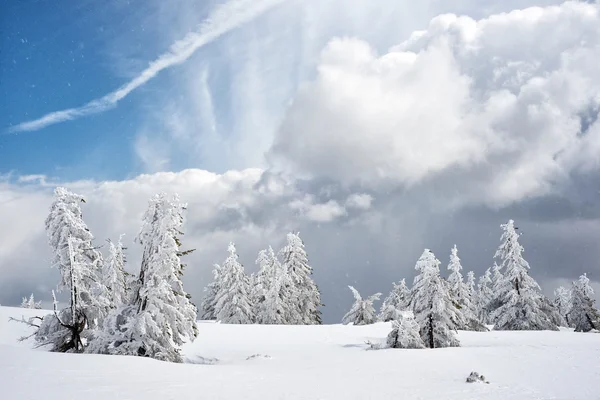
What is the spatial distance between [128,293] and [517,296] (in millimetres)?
38128

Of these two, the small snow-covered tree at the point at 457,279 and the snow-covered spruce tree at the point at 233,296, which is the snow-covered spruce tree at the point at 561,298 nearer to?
the small snow-covered tree at the point at 457,279

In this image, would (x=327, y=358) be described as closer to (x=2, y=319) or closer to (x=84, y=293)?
(x=84, y=293)

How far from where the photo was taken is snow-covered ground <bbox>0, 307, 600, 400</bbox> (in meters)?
11.1

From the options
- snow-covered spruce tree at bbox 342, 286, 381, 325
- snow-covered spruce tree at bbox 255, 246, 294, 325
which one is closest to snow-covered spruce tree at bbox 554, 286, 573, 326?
snow-covered spruce tree at bbox 342, 286, 381, 325

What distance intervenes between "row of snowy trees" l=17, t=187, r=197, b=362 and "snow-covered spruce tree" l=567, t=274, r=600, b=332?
135ft

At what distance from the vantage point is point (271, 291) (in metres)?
49.7

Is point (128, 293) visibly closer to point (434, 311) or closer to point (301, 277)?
point (434, 311)

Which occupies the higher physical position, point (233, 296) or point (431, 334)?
point (233, 296)

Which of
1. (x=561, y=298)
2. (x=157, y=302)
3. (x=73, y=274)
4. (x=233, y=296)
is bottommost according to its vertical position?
(x=561, y=298)

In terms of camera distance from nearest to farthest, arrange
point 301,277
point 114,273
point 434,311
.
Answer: point 434,311 < point 114,273 < point 301,277

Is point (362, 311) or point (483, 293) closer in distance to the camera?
point (362, 311)

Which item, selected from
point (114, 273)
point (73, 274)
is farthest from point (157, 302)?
point (114, 273)

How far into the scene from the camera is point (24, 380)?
35.1ft

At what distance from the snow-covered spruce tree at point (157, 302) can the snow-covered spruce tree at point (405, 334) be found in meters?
12.5
